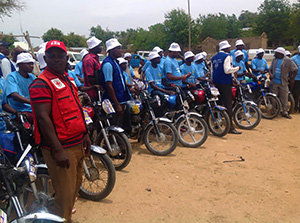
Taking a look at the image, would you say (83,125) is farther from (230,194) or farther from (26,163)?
(230,194)

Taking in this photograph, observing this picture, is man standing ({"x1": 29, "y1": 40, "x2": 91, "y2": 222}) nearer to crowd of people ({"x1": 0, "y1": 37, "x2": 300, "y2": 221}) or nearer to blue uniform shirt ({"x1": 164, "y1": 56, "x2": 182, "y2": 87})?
crowd of people ({"x1": 0, "y1": 37, "x2": 300, "y2": 221})

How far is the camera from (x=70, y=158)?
2.31 metres

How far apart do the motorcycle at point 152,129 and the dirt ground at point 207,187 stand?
0.22m

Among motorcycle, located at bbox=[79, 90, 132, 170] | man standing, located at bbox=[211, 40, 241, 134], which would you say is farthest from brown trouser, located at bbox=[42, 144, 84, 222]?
man standing, located at bbox=[211, 40, 241, 134]

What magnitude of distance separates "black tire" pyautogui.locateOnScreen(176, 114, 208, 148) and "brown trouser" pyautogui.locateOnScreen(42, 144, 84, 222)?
3.06m

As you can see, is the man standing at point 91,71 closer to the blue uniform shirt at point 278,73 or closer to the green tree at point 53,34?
the blue uniform shirt at point 278,73

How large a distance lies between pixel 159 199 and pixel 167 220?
17.6 inches

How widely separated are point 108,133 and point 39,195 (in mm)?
1565

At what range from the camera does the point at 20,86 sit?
11.7 feet

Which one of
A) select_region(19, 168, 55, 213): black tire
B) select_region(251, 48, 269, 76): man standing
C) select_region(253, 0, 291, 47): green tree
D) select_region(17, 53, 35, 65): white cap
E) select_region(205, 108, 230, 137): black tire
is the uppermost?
select_region(253, 0, 291, 47): green tree

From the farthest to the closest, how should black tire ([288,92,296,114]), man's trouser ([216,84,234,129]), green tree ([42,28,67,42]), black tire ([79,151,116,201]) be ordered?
green tree ([42,28,67,42]), black tire ([288,92,296,114]), man's trouser ([216,84,234,129]), black tire ([79,151,116,201])

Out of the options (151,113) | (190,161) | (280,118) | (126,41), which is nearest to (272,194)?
(190,161)

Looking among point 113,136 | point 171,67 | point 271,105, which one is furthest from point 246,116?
point 113,136

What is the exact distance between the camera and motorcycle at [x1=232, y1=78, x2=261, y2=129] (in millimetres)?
6355
